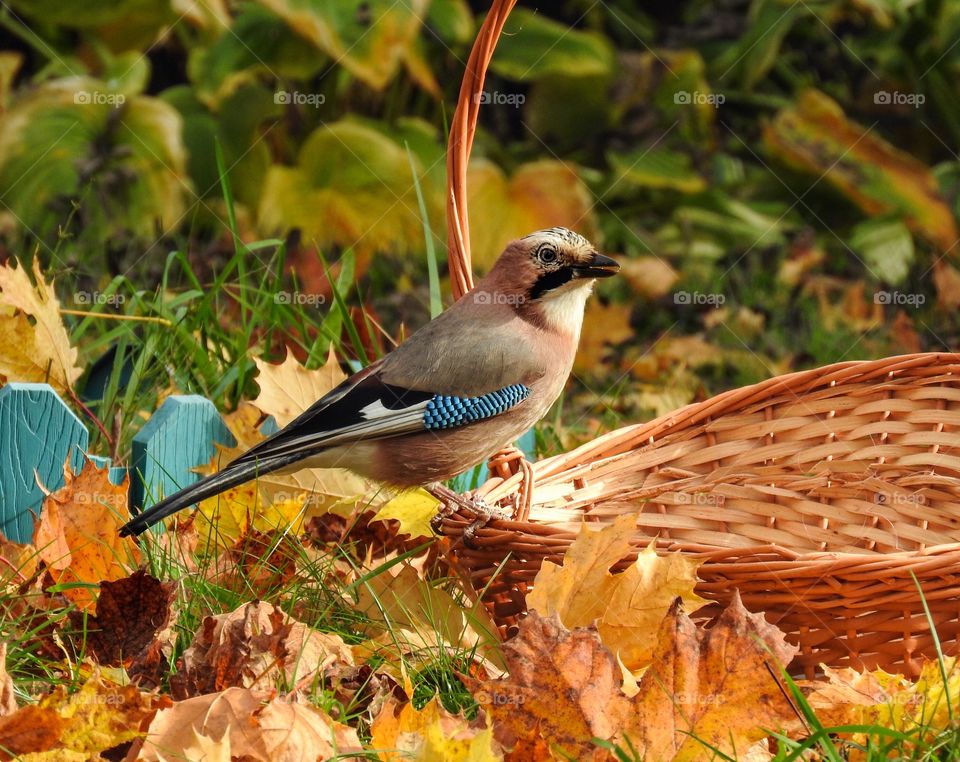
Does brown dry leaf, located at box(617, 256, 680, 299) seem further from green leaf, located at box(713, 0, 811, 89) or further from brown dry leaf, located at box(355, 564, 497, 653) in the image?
brown dry leaf, located at box(355, 564, 497, 653)

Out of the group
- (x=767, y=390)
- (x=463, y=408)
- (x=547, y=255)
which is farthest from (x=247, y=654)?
(x=767, y=390)

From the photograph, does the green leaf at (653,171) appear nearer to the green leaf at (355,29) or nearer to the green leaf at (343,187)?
the green leaf at (343,187)

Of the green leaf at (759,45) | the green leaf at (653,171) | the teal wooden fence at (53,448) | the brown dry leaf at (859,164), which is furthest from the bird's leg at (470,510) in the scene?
the green leaf at (759,45)

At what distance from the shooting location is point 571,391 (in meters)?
4.34

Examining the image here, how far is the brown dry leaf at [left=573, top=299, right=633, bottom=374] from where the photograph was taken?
438 centimetres

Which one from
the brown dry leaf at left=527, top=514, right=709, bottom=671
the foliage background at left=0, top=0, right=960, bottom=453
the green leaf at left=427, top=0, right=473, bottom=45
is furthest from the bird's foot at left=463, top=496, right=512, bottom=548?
the green leaf at left=427, top=0, right=473, bottom=45

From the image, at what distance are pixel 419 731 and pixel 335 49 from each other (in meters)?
3.28

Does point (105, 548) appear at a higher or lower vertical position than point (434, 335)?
lower

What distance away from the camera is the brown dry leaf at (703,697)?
1628 millimetres

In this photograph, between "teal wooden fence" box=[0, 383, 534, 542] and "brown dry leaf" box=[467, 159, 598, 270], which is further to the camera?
"brown dry leaf" box=[467, 159, 598, 270]

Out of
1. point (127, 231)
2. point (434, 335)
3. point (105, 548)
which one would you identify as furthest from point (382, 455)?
point (127, 231)

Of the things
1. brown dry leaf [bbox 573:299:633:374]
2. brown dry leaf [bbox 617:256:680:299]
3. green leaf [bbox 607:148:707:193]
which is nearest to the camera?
brown dry leaf [bbox 573:299:633:374]

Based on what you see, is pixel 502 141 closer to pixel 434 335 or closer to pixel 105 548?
pixel 434 335

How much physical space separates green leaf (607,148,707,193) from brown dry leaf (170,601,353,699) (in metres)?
3.34
